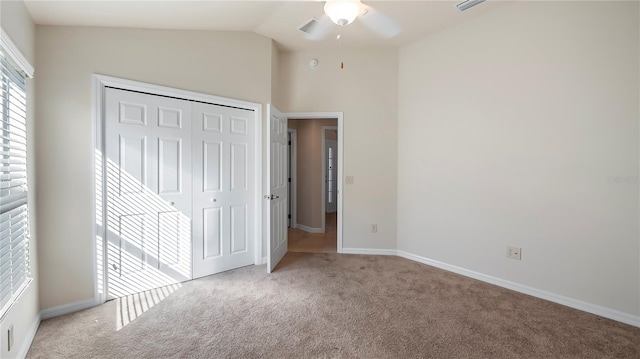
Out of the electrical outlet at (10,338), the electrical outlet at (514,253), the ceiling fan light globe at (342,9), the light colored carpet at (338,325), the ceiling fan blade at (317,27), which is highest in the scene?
the ceiling fan blade at (317,27)

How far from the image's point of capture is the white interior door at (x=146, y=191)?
247cm

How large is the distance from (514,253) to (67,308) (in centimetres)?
405

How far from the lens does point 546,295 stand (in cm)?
256

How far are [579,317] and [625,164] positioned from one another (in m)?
1.28

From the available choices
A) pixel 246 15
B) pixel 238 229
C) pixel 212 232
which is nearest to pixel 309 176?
pixel 238 229

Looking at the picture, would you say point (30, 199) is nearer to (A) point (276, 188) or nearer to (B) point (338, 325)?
(A) point (276, 188)

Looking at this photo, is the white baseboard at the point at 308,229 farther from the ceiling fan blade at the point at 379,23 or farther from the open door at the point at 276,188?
the ceiling fan blade at the point at 379,23

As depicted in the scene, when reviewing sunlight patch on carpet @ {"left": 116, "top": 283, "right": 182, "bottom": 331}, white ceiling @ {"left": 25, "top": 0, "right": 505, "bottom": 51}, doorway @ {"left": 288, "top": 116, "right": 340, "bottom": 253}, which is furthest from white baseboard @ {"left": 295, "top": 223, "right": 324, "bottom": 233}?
white ceiling @ {"left": 25, "top": 0, "right": 505, "bottom": 51}

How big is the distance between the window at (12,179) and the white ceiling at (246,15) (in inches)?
25.1

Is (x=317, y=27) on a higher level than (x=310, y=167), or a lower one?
higher

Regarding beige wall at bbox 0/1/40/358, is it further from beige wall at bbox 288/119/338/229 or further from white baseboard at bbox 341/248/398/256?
beige wall at bbox 288/119/338/229

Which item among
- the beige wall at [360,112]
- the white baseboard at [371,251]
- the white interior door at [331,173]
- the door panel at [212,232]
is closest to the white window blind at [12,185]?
the door panel at [212,232]

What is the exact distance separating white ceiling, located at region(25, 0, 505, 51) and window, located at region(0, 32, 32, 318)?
638mm

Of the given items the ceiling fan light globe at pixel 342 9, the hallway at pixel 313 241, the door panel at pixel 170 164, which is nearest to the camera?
the ceiling fan light globe at pixel 342 9
